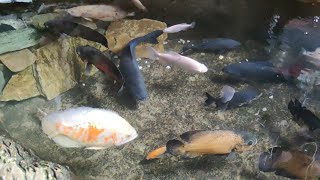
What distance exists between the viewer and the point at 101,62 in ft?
10.5

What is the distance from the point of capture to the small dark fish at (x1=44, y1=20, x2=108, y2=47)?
11.6ft

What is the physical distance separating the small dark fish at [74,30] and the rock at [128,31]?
38 centimetres

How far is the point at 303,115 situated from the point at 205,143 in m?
1.02

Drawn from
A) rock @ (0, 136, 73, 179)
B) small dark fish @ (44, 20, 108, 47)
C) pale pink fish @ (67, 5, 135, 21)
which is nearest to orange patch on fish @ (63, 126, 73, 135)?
rock @ (0, 136, 73, 179)

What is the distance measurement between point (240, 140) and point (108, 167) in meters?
1.07

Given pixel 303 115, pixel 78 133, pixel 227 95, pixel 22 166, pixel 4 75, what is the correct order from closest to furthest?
pixel 22 166, pixel 78 133, pixel 303 115, pixel 227 95, pixel 4 75

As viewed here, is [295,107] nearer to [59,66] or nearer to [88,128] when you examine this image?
[88,128]

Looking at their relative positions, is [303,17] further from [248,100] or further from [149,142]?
[149,142]

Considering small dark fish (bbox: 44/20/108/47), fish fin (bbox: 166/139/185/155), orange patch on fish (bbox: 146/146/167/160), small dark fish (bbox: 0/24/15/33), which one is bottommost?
orange patch on fish (bbox: 146/146/167/160)

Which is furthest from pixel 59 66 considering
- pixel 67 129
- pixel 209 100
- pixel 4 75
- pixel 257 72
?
pixel 257 72

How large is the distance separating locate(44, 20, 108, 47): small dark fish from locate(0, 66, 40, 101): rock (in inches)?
18.5

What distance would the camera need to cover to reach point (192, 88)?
368 cm

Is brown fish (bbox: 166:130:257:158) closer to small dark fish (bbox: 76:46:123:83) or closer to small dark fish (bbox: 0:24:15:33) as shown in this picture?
small dark fish (bbox: 76:46:123:83)

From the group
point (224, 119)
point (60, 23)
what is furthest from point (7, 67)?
point (224, 119)
